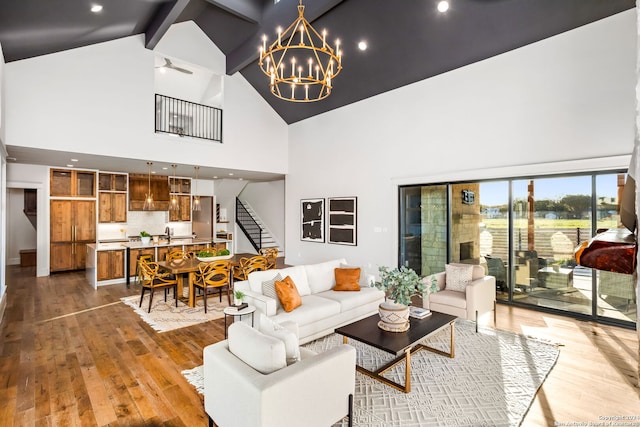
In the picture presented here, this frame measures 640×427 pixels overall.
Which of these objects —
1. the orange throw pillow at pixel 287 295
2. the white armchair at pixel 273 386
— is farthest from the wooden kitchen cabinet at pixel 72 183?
the white armchair at pixel 273 386

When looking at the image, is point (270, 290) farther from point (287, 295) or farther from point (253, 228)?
point (253, 228)

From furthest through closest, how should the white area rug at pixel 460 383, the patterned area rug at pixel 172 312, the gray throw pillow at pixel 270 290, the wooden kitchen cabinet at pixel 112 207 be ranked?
the wooden kitchen cabinet at pixel 112 207, the patterned area rug at pixel 172 312, the gray throw pillow at pixel 270 290, the white area rug at pixel 460 383

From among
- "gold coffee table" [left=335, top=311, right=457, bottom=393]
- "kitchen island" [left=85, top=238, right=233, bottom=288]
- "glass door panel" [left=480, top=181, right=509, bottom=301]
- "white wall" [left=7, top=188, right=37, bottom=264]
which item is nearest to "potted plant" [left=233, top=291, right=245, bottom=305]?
"gold coffee table" [left=335, top=311, right=457, bottom=393]

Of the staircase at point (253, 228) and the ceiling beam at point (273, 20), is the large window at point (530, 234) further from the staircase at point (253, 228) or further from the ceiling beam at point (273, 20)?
the staircase at point (253, 228)

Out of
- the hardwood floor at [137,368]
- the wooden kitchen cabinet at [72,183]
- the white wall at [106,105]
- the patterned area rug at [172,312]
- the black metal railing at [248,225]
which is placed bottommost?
the hardwood floor at [137,368]

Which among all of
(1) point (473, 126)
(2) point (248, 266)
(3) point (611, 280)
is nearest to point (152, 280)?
(2) point (248, 266)

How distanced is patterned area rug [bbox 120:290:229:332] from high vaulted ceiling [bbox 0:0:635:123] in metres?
4.33

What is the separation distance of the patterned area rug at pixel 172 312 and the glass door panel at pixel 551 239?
16.6 feet

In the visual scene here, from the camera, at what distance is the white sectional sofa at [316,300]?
3.88m

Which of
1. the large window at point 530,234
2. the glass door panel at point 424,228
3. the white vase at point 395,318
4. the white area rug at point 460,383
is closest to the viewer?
the white area rug at point 460,383

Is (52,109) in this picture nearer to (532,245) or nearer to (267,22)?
(267,22)

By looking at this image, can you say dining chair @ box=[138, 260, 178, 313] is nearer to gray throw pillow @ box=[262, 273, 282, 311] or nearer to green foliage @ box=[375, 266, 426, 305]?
gray throw pillow @ box=[262, 273, 282, 311]

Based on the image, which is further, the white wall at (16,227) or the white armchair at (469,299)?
the white wall at (16,227)

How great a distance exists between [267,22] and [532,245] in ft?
20.7
